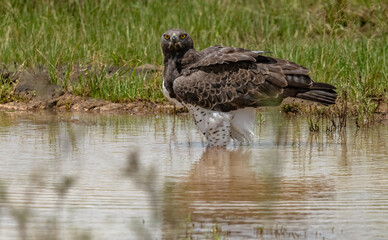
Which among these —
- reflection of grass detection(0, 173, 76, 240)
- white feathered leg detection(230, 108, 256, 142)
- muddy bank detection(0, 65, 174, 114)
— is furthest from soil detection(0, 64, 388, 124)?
reflection of grass detection(0, 173, 76, 240)

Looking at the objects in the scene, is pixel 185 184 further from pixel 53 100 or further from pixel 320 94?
pixel 53 100

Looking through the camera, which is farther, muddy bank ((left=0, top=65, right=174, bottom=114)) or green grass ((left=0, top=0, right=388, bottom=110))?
green grass ((left=0, top=0, right=388, bottom=110))

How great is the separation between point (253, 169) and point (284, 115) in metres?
3.38

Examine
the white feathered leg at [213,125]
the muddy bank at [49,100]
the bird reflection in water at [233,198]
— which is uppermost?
the muddy bank at [49,100]

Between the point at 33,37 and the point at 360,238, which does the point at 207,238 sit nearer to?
the point at 360,238

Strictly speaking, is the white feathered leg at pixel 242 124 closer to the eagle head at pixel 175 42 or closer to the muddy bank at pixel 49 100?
the eagle head at pixel 175 42

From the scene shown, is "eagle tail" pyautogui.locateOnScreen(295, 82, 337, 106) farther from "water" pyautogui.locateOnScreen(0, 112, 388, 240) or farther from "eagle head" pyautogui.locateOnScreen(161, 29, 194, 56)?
"eagle head" pyautogui.locateOnScreen(161, 29, 194, 56)

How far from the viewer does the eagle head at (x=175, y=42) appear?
8742 mm

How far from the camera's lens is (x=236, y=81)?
8672 mm

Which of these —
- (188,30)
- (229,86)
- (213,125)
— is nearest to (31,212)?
(213,125)

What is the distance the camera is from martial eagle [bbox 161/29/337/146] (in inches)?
335

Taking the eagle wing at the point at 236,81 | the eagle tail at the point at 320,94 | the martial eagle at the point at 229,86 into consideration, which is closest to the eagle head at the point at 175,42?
the martial eagle at the point at 229,86

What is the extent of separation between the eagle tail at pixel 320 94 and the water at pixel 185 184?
0.39 m

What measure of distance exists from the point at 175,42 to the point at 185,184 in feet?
A: 9.19
